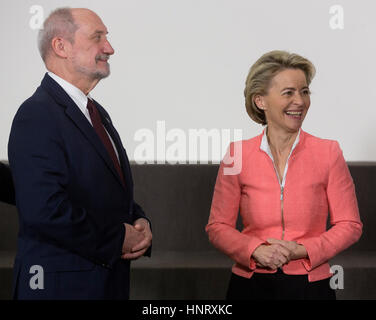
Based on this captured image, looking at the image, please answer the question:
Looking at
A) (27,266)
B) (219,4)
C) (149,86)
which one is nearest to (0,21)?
(149,86)

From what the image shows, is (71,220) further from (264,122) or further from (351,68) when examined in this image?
(351,68)

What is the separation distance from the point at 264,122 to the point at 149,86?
60.7 inches

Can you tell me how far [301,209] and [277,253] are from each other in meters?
0.16

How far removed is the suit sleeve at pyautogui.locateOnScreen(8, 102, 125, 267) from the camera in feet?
4.81

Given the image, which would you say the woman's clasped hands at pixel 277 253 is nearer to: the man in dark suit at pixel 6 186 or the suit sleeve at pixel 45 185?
the suit sleeve at pixel 45 185

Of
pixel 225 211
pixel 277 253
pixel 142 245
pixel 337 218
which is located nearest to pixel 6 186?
pixel 142 245

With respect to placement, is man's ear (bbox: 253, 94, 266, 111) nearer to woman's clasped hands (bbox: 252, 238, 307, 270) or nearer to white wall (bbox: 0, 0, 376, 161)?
woman's clasped hands (bbox: 252, 238, 307, 270)

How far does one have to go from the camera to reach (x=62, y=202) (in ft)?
4.82

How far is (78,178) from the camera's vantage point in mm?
1544

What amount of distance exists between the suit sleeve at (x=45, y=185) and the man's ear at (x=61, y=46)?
0.24 m

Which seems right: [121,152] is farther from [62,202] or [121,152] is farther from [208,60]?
[208,60]

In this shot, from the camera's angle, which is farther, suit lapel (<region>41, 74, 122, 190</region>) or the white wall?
the white wall

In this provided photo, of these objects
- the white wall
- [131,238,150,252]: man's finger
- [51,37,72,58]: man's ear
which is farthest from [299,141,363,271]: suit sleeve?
the white wall

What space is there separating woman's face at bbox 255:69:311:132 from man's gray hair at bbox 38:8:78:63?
0.63 metres
